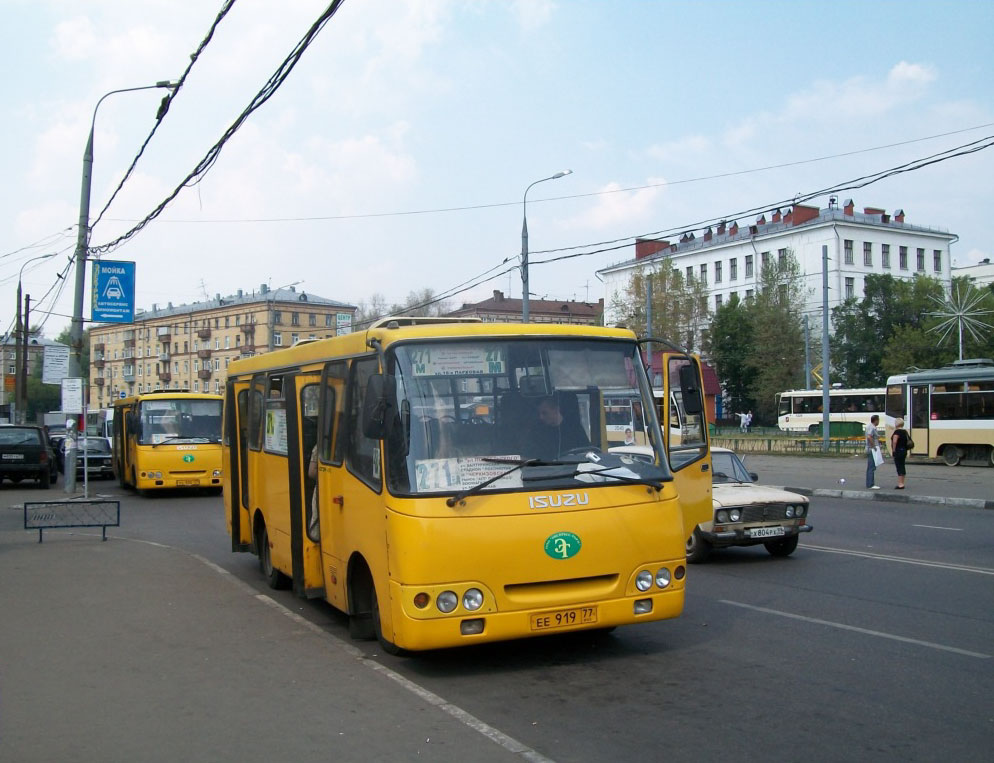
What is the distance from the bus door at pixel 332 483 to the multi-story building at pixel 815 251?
228 feet

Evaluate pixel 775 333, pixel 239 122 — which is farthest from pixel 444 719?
pixel 775 333

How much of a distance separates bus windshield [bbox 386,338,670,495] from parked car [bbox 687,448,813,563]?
494 cm

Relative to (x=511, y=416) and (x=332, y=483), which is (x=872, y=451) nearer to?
(x=332, y=483)

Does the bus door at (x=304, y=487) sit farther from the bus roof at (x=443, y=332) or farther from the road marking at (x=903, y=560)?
the road marking at (x=903, y=560)

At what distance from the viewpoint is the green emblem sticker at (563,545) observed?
6.67 m

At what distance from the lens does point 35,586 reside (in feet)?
35.5

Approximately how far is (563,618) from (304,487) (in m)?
3.31

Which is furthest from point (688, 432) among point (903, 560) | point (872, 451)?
point (872, 451)

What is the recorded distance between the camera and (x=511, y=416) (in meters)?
7.04

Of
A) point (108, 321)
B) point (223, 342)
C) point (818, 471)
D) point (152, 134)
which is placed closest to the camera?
point (152, 134)

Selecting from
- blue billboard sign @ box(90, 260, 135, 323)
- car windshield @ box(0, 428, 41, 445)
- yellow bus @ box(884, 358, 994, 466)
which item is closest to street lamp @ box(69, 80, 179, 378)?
blue billboard sign @ box(90, 260, 135, 323)

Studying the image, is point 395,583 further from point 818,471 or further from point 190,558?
point 818,471

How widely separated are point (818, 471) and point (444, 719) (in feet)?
90.1

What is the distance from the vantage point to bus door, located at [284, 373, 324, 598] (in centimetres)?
898
